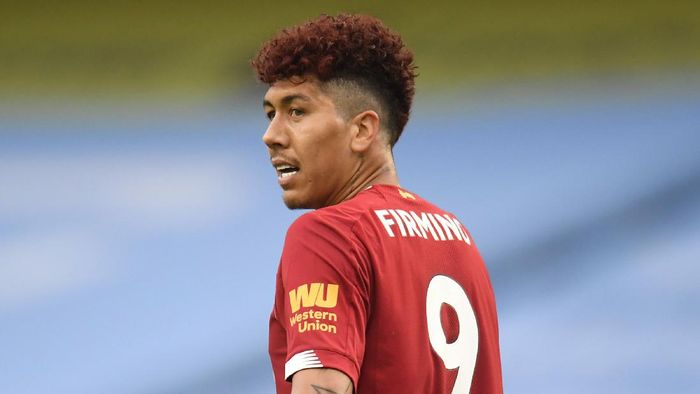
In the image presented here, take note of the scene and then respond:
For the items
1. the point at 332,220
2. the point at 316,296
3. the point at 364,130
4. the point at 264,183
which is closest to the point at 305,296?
the point at 316,296

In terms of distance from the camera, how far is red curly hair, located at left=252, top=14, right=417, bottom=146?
1.72m

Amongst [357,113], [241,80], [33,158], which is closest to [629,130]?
[241,80]

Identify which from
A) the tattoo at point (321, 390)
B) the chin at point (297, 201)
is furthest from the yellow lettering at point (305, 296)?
the chin at point (297, 201)

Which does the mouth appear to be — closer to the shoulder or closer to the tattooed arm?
the shoulder

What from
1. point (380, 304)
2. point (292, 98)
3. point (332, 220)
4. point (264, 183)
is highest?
point (264, 183)

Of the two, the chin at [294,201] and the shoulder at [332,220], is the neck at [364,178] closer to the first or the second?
the chin at [294,201]

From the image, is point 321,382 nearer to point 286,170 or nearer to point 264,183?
point 286,170

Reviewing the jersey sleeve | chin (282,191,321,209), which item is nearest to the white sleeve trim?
the jersey sleeve

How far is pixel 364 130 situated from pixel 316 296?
374 mm

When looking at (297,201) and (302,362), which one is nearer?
(302,362)

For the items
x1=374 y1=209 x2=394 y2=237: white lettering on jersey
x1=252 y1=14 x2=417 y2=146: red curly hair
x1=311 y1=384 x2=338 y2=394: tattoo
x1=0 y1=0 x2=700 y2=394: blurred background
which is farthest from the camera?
x1=0 y1=0 x2=700 y2=394: blurred background

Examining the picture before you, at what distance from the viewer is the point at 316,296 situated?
1.48 meters

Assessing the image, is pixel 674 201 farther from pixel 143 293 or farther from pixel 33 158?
pixel 33 158

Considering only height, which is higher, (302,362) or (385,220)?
(385,220)
